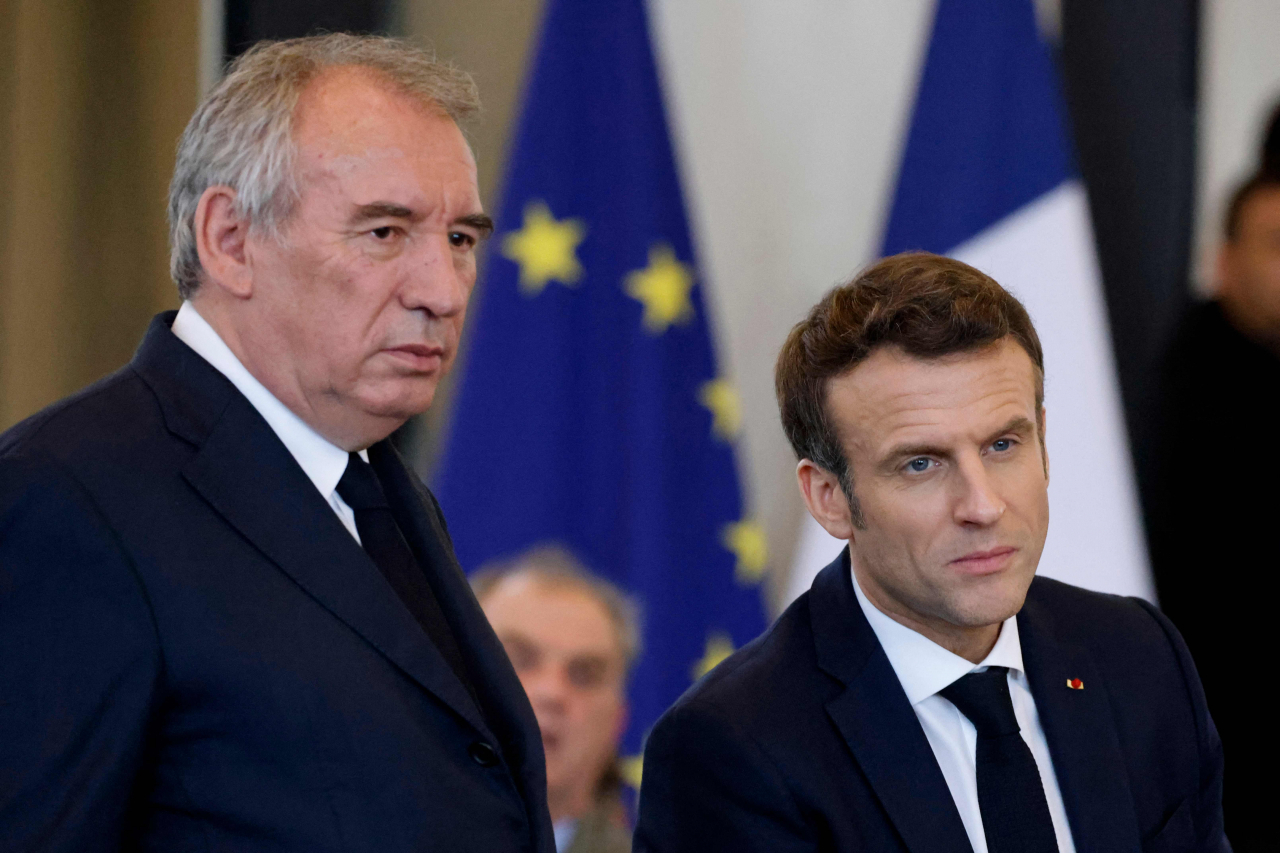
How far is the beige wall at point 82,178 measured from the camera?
2.71 m

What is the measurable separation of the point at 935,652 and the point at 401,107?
37.1 inches

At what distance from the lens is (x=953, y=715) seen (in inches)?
67.9

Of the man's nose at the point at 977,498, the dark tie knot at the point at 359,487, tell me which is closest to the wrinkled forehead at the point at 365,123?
the dark tie knot at the point at 359,487

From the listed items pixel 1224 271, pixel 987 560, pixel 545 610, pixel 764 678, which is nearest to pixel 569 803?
pixel 545 610

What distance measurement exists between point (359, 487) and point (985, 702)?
830 millimetres

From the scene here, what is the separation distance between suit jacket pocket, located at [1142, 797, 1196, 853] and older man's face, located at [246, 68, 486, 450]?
1.09m

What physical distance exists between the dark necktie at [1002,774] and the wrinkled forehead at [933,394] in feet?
1.08

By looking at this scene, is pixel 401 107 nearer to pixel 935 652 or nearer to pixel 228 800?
pixel 228 800

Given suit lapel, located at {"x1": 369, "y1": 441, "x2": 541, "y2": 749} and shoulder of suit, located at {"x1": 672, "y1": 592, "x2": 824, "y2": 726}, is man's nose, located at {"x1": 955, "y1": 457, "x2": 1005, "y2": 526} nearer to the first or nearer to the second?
shoulder of suit, located at {"x1": 672, "y1": 592, "x2": 824, "y2": 726}

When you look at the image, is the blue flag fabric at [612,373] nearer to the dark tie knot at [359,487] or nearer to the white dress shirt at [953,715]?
the white dress shirt at [953,715]

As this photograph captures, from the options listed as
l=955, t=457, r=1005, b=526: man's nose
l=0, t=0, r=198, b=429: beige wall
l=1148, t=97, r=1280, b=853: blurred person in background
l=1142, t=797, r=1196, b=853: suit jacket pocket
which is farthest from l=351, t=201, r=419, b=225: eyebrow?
l=1148, t=97, r=1280, b=853: blurred person in background

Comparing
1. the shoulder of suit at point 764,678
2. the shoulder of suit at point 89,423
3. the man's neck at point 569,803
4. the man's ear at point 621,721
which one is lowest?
the man's neck at point 569,803

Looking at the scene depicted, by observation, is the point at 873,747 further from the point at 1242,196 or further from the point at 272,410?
the point at 1242,196

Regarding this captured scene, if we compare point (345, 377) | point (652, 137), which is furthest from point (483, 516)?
point (345, 377)
